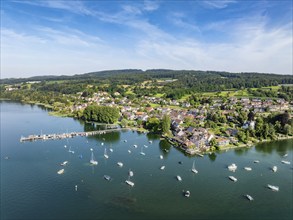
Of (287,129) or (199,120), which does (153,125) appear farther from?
(287,129)

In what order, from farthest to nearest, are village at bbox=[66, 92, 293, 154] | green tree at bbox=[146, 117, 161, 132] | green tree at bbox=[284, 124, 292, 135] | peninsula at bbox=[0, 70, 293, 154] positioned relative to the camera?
green tree at bbox=[146, 117, 161, 132] < green tree at bbox=[284, 124, 292, 135] < peninsula at bbox=[0, 70, 293, 154] < village at bbox=[66, 92, 293, 154]

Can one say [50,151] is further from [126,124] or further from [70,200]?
[126,124]

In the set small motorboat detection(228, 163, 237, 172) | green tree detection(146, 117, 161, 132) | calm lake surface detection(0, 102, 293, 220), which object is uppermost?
green tree detection(146, 117, 161, 132)

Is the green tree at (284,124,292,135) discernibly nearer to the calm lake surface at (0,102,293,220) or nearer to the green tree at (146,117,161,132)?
the calm lake surface at (0,102,293,220)

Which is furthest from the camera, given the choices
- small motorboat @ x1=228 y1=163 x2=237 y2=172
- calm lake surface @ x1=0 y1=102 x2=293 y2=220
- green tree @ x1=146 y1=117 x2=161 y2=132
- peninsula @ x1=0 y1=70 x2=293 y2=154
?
green tree @ x1=146 y1=117 x2=161 y2=132

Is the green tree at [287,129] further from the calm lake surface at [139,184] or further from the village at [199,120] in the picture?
the village at [199,120]

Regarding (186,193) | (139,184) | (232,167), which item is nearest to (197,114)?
(232,167)

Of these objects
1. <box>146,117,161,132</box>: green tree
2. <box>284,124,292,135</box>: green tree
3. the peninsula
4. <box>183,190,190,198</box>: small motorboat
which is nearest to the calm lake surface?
<box>183,190,190,198</box>: small motorboat

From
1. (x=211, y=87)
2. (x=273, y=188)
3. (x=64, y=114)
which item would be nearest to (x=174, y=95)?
(x=211, y=87)
